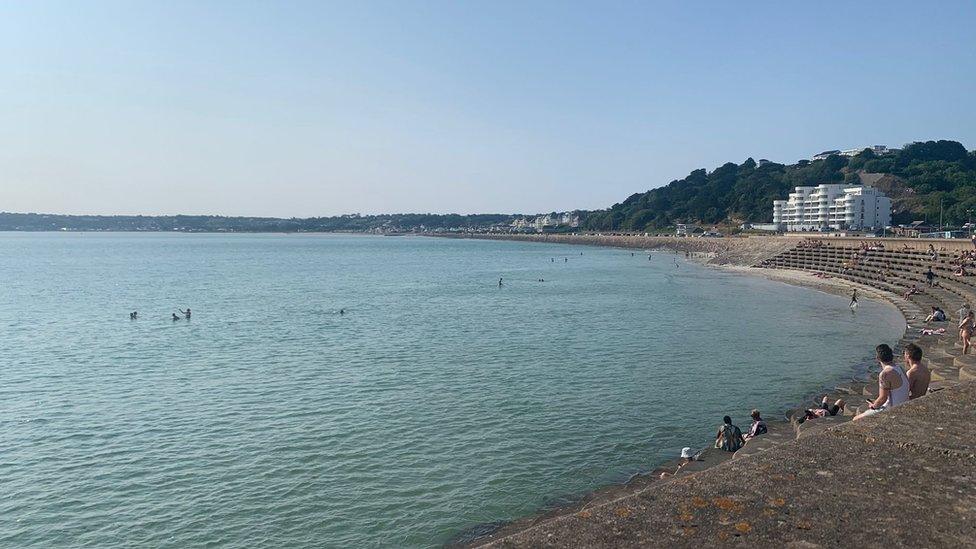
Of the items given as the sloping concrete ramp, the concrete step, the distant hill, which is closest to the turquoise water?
the concrete step

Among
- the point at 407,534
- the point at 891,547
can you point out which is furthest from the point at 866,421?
the point at 407,534

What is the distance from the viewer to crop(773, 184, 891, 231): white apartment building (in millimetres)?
133125

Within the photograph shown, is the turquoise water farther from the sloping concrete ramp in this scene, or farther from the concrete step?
the sloping concrete ramp

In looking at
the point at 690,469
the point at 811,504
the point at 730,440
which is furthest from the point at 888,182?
the point at 811,504

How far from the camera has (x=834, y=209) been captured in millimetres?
141875

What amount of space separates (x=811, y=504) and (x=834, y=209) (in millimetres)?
154863

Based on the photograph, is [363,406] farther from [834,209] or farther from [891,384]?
[834,209]

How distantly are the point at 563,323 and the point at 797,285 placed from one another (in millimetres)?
31616

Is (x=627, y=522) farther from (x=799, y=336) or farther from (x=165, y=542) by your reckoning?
(x=799, y=336)

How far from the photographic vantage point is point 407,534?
1248cm

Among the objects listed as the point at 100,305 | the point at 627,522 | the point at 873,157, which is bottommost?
the point at 100,305

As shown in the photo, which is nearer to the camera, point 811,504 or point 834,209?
point 811,504

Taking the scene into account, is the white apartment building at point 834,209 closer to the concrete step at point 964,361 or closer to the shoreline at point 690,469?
the shoreline at point 690,469

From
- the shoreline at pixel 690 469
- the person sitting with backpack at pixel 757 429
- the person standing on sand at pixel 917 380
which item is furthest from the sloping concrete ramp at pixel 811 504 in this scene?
the person sitting with backpack at pixel 757 429
